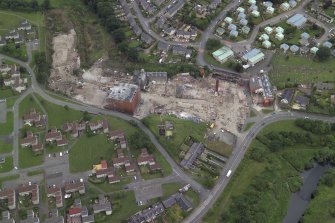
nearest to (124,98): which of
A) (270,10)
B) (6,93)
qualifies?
(6,93)

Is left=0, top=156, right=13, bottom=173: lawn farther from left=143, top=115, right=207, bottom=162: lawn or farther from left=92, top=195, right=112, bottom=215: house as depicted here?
left=143, top=115, right=207, bottom=162: lawn

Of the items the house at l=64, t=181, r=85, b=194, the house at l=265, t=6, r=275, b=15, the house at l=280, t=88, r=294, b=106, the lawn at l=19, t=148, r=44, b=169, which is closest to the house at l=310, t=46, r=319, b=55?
the house at l=280, t=88, r=294, b=106

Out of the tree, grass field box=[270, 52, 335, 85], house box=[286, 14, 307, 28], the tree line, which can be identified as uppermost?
house box=[286, 14, 307, 28]

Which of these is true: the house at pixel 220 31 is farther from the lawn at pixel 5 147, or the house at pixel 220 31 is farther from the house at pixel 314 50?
the lawn at pixel 5 147

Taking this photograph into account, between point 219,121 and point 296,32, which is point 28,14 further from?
point 296,32

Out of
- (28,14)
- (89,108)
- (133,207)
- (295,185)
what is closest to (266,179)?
(295,185)

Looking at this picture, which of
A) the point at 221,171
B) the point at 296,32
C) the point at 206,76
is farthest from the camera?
the point at 296,32

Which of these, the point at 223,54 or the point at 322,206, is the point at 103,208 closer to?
the point at 322,206
